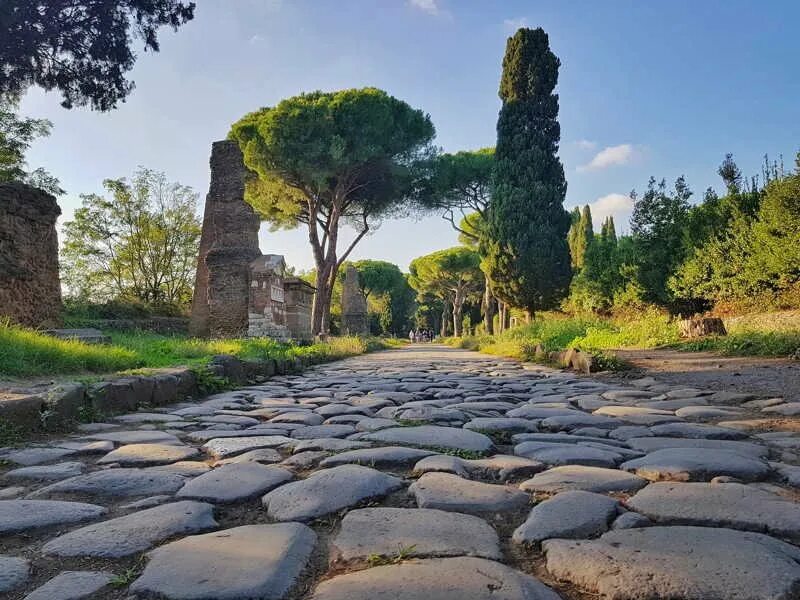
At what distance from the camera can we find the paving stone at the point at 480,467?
1.91 m

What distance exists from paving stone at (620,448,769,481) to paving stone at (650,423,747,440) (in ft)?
1.58

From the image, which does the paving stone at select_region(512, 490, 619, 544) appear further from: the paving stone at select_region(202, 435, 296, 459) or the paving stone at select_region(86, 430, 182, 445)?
the paving stone at select_region(86, 430, 182, 445)

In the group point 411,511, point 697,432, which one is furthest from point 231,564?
point 697,432

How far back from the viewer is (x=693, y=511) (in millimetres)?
1424

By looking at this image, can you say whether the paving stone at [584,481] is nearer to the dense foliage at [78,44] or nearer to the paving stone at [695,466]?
the paving stone at [695,466]

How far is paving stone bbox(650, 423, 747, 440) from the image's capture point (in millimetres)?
2543

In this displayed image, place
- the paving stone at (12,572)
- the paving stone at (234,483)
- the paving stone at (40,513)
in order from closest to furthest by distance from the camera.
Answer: the paving stone at (12,572) < the paving stone at (40,513) < the paving stone at (234,483)

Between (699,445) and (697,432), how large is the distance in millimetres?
296

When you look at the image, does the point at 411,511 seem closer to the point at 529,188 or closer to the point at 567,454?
the point at 567,454

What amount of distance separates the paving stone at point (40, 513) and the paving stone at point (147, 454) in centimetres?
55

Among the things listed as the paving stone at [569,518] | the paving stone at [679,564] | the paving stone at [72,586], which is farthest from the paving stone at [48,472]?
the paving stone at [679,564]

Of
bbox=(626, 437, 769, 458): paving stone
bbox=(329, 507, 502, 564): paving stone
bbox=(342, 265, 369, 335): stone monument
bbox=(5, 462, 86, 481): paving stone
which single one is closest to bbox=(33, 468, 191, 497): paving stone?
bbox=(5, 462, 86, 481): paving stone

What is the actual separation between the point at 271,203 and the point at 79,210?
36.6ft

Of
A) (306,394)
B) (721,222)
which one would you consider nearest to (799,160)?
(721,222)
